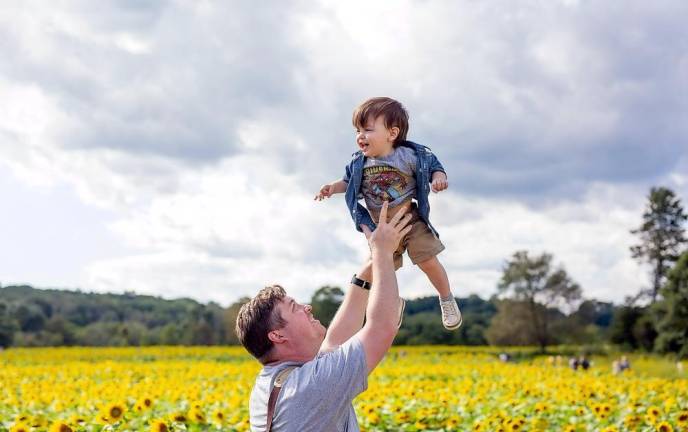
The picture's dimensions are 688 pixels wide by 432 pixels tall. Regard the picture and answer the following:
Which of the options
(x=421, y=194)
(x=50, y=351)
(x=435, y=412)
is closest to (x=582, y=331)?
(x=50, y=351)

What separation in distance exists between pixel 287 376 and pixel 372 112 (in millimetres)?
1086

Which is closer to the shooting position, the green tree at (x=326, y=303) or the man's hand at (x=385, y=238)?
the man's hand at (x=385, y=238)

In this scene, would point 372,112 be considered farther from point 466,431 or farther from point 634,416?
point 634,416

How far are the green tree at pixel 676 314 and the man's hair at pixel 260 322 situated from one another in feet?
109

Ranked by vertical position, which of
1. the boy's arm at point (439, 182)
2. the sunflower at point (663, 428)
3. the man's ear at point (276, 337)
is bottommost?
the sunflower at point (663, 428)

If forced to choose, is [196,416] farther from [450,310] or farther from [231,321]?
[231,321]

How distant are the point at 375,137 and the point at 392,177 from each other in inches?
8.3

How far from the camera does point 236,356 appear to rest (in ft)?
79.2

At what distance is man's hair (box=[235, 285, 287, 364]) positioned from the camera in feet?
9.46

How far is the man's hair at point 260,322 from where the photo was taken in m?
2.88

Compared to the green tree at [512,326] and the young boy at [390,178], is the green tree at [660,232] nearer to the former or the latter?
the green tree at [512,326]

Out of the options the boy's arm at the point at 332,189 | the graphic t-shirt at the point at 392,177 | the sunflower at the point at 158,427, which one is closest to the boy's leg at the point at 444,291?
the graphic t-shirt at the point at 392,177

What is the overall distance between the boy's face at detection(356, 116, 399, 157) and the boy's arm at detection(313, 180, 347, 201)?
0.91ft

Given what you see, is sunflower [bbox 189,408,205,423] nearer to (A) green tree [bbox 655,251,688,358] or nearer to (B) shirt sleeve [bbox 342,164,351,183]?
(B) shirt sleeve [bbox 342,164,351,183]
